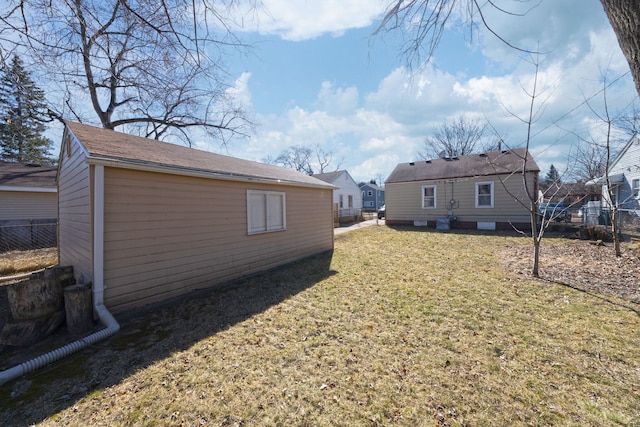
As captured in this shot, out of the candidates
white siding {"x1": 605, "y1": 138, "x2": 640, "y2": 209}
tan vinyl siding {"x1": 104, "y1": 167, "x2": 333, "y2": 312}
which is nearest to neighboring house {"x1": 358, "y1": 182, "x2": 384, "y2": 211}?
white siding {"x1": 605, "y1": 138, "x2": 640, "y2": 209}

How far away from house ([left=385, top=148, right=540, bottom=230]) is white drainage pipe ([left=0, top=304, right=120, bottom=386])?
1396 cm

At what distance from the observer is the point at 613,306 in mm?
4082

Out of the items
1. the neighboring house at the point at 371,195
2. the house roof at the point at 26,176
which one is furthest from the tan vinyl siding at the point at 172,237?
the neighboring house at the point at 371,195

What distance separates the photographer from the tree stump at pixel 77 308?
361 centimetres

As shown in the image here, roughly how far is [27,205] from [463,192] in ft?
72.1

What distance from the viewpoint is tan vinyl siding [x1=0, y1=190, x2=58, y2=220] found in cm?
1144

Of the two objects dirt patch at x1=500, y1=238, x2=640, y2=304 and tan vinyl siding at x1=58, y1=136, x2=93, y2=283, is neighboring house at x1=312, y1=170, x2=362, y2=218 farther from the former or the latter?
tan vinyl siding at x1=58, y1=136, x2=93, y2=283

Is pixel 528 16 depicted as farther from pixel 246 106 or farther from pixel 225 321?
pixel 246 106

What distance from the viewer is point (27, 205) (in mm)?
11930

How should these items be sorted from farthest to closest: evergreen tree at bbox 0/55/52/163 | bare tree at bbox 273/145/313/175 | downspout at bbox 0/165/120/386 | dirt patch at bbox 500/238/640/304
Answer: bare tree at bbox 273/145/313/175, dirt patch at bbox 500/238/640/304, evergreen tree at bbox 0/55/52/163, downspout at bbox 0/165/120/386

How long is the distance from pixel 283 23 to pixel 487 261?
7570 mm

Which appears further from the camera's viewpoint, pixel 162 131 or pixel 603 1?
pixel 162 131

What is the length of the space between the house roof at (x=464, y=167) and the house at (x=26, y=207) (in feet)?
58.9

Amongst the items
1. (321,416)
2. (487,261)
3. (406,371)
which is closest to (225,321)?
A: (321,416)
